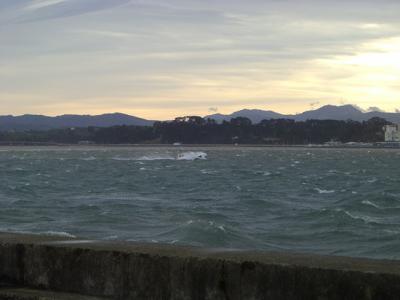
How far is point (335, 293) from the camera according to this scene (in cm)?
458

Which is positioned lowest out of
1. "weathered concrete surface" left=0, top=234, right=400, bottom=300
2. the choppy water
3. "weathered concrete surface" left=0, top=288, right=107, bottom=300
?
the choppy water

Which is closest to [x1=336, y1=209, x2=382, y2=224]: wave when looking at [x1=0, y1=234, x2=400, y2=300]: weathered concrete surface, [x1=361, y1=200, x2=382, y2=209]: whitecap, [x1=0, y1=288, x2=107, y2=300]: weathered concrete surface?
[x1=361, y1=200, x2=382, y2=209]: whitecap

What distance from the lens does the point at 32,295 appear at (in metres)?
5.25

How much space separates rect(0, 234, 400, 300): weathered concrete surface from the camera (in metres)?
4.60

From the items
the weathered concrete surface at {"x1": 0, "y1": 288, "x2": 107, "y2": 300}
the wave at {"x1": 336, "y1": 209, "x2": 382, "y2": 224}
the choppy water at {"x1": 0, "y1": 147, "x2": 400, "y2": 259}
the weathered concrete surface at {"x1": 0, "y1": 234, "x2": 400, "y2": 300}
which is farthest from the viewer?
the wave at {"x1": 336, "y1": 209, "x2": 382, "y2": 224}

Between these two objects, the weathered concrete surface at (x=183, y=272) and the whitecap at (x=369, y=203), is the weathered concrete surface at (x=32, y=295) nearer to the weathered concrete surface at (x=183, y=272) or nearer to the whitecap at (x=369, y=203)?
the weathered concrete surface at (x=183, y=272)

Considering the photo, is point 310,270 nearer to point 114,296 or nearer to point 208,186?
point 114,296

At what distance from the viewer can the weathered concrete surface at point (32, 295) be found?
5.18 m

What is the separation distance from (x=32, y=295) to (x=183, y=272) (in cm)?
110

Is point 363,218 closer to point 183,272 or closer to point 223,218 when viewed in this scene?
point 223,218

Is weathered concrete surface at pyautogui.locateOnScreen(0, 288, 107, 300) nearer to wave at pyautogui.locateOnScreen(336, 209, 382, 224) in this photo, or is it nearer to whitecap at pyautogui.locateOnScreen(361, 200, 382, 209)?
wave at pyautogui.locateOnScreen(336, 209, 382, 224)

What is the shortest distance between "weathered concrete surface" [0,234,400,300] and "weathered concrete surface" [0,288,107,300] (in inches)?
4.7

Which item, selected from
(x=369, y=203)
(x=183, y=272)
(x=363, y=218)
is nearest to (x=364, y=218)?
(x=363, y=218)

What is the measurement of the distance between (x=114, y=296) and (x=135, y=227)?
15.7 m
